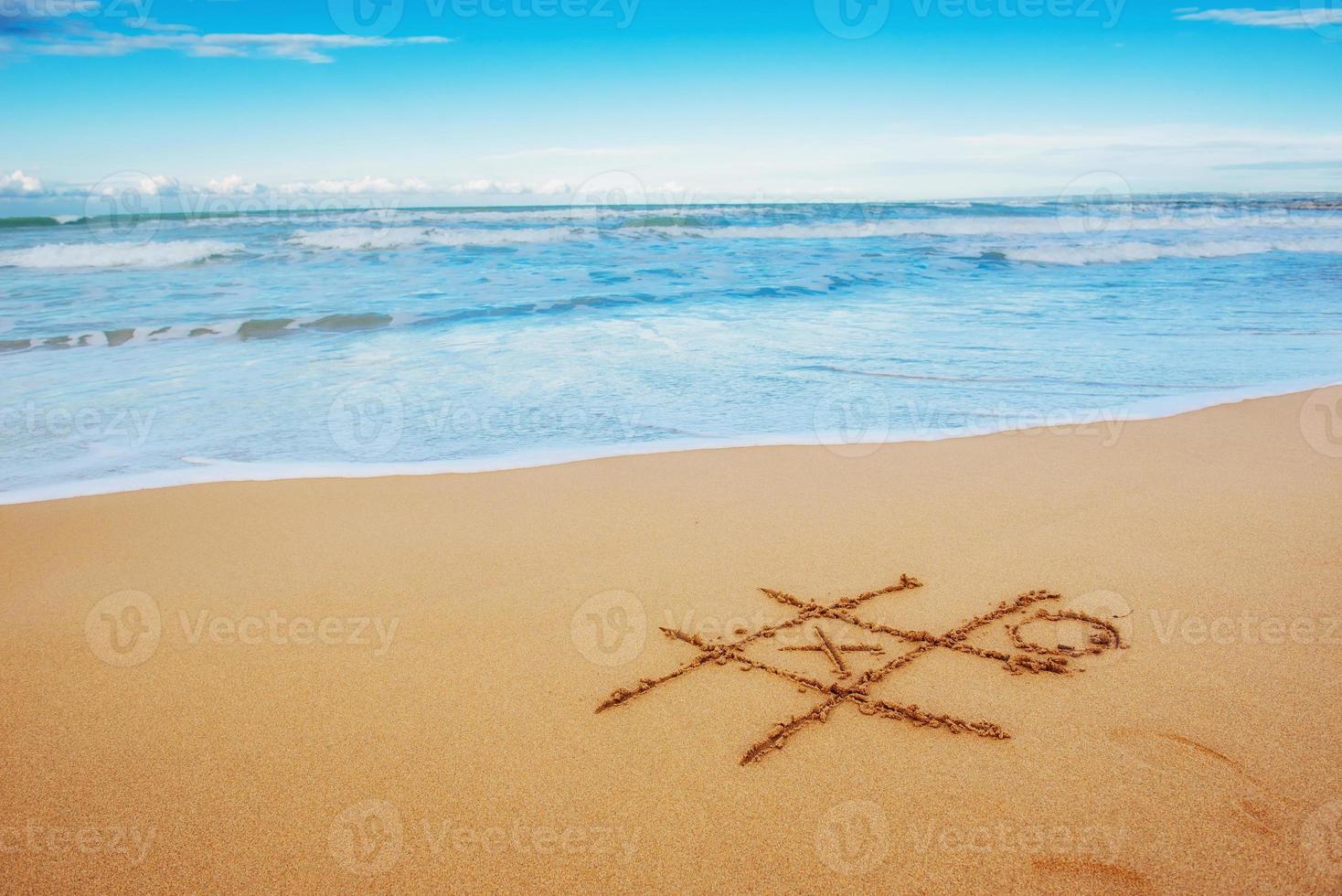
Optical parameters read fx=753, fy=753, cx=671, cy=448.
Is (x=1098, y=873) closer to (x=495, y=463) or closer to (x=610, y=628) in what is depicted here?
(x=610, y=628)

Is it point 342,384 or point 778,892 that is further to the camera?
point 342,384

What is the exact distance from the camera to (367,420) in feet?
17.8

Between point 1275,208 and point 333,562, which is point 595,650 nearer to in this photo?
point 333,562

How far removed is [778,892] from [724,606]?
3.88 ft

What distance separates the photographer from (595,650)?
2625 mm

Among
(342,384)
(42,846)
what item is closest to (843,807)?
(42,846)

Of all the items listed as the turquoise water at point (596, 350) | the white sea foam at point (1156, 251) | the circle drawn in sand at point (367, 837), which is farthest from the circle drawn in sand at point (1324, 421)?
the white sea foam at point (1156, 251)

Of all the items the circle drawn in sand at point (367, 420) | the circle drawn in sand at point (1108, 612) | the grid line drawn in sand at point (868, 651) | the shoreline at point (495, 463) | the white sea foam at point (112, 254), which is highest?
the circle drawn in sand at point (1108, 612)

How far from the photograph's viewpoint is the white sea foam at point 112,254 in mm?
18438

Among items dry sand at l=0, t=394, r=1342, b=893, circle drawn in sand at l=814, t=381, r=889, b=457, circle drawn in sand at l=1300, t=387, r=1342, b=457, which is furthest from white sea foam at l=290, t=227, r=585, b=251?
dry sand at l=0, t=394, r=1342, b=893

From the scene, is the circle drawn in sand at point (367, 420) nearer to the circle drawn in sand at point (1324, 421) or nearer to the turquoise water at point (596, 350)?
the turquoise water at point (596, 350)

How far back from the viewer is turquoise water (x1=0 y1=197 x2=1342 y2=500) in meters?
5.02

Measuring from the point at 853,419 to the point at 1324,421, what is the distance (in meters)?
3.06

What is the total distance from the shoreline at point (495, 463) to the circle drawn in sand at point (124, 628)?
1.32 m
